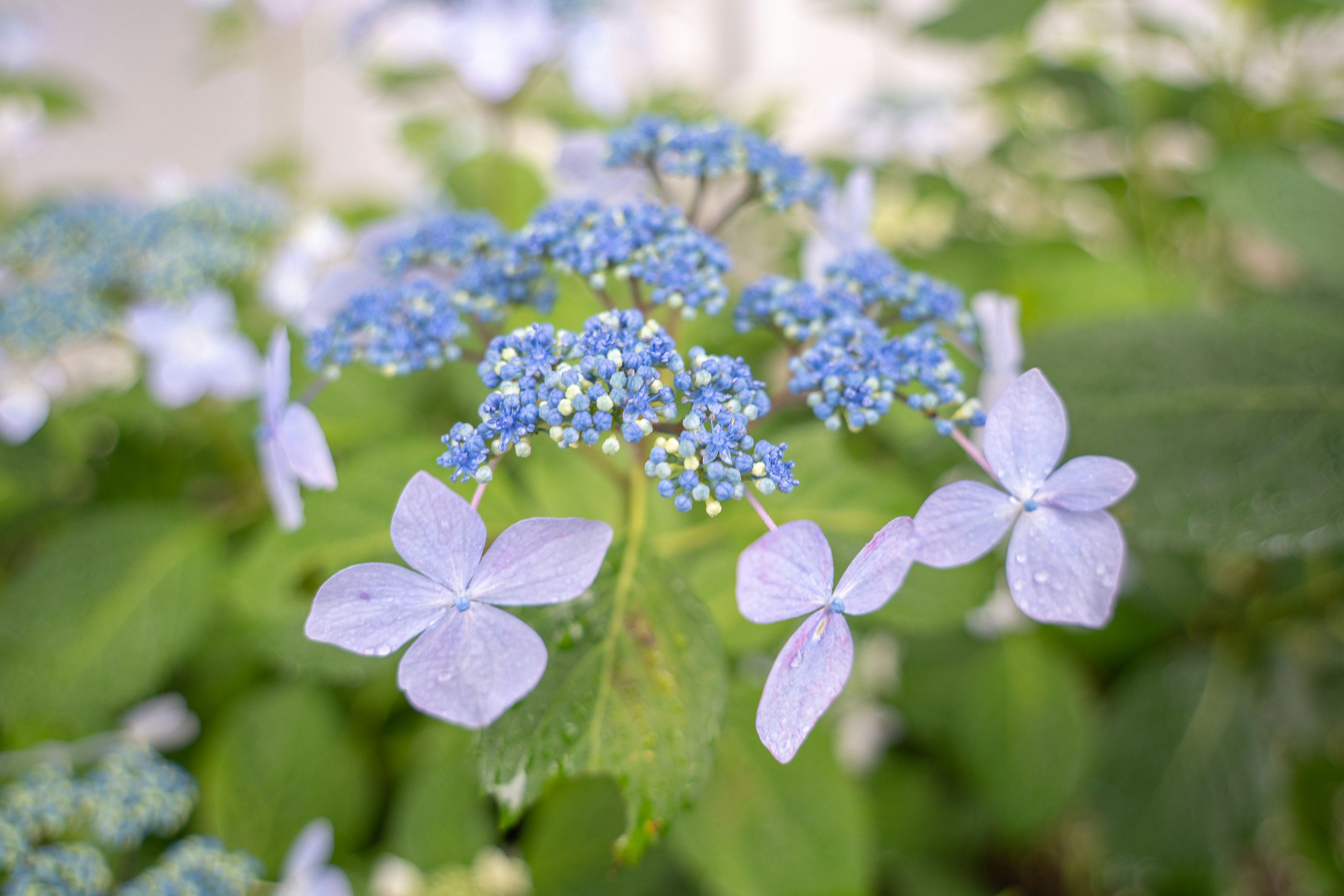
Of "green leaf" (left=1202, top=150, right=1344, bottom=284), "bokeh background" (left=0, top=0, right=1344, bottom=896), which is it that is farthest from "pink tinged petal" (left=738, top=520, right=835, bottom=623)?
"green leaf" (left=1202, top=150, right=1344, bottom=284)

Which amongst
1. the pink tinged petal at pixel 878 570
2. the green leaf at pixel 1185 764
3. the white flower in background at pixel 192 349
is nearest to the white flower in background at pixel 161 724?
the white flower in background at pixel 192 349

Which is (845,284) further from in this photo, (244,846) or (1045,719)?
(244,846)

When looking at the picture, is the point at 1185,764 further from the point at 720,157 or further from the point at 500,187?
the point at 500,187

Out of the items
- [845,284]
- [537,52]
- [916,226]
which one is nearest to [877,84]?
[916,226]

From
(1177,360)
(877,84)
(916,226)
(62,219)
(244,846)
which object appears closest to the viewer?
(1177,360)

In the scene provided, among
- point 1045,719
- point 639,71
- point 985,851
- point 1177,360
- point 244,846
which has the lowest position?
point 985,851
